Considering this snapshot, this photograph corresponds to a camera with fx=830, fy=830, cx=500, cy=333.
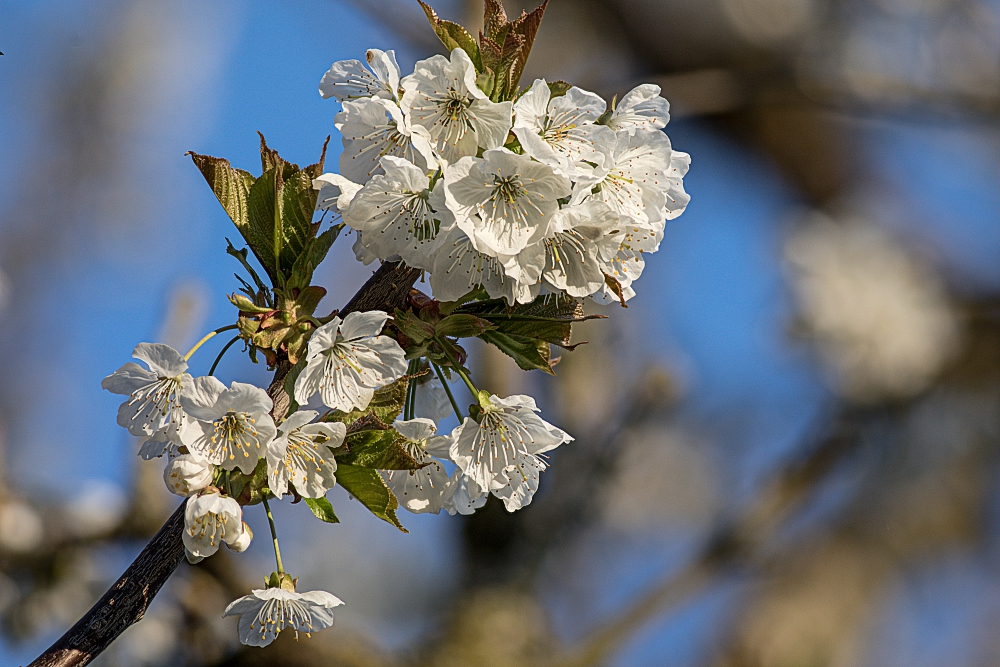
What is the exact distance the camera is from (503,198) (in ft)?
3.08

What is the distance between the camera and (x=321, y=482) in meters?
1.01

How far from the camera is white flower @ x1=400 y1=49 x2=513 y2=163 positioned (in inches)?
38.3

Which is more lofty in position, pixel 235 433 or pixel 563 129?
pixel 563 129

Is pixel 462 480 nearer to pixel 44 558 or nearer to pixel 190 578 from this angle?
pixel 190 578

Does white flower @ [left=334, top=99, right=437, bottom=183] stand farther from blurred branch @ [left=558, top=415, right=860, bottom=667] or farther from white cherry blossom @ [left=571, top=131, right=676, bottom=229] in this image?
blurred branch @ [left=558, top=415, right=860, bottom=667]

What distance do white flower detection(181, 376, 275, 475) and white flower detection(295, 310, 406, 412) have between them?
6cm

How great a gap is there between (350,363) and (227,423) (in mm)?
156

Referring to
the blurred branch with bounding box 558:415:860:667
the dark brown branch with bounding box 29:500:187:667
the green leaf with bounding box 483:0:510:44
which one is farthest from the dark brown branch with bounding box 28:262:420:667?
the blurred branch with bounding box 558:415:860:667

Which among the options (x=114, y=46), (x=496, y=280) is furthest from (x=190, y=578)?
(x=114, y=46)

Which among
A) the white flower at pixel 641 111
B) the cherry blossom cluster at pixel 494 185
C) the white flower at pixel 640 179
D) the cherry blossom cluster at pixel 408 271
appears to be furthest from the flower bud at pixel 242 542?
the white flower at pixel 641 111

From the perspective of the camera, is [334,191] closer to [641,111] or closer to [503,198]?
[503,198]

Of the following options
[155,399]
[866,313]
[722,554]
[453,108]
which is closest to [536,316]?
[453,108]

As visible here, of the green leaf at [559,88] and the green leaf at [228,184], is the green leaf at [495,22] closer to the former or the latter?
the green leaf at [559,88]

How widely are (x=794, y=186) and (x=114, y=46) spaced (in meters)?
6.30
